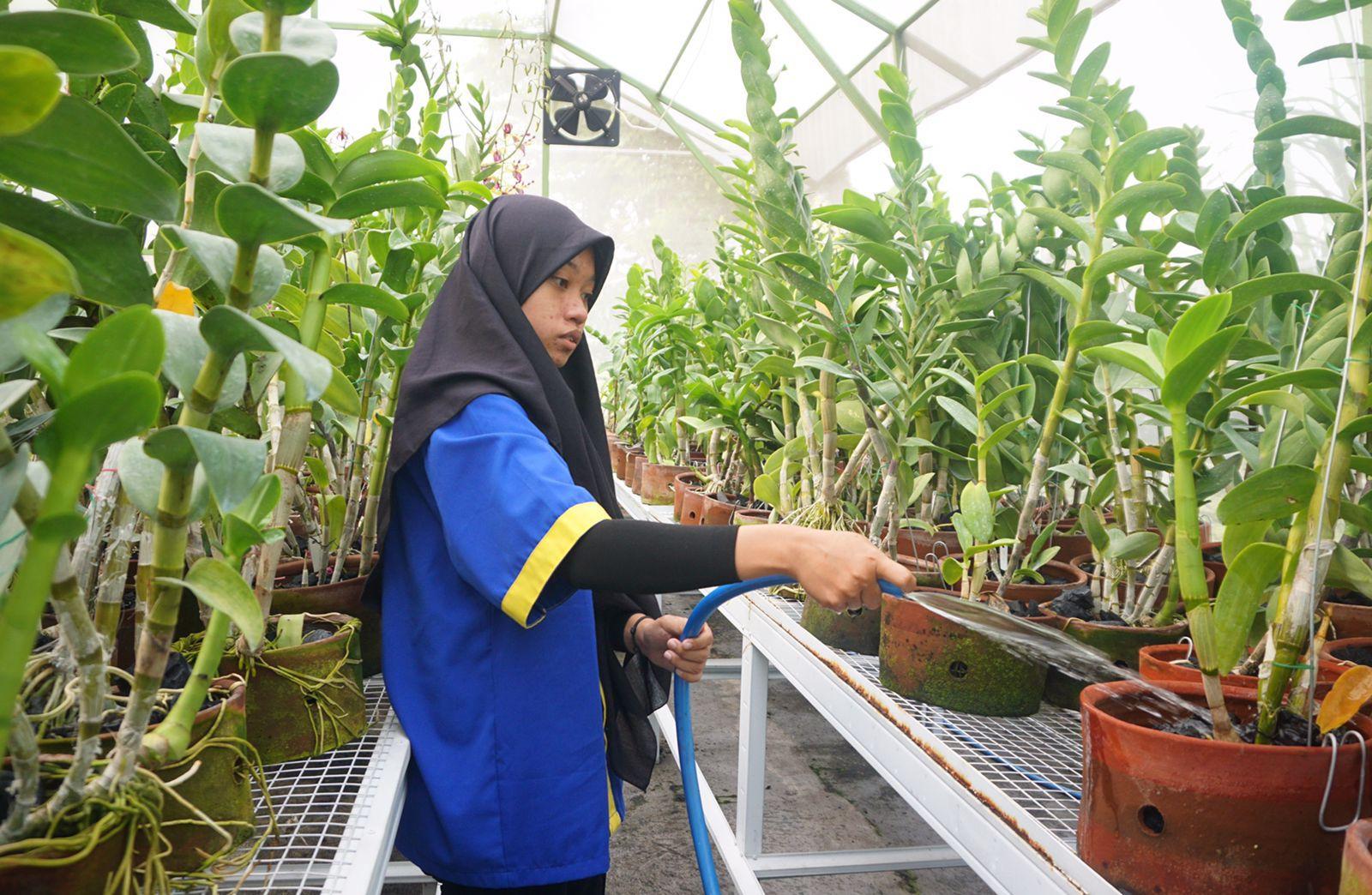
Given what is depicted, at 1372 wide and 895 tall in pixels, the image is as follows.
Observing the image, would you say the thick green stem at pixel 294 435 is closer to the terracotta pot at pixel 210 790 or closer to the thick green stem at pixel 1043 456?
the terracotta pot at pixel 210 790

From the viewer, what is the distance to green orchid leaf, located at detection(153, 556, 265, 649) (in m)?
0.41

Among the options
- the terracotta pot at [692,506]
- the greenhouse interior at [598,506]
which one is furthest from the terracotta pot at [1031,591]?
the terracotta pot at [692,506]

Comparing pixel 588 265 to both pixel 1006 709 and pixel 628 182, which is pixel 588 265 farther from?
pixel 628 182

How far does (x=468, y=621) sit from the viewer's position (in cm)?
99

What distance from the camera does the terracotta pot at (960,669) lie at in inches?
39.4

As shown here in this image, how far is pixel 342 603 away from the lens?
1.08 m

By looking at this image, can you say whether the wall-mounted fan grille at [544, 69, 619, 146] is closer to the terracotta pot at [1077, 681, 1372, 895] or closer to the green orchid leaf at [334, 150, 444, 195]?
the green orchid leaf at [334, 150, 444, 195]

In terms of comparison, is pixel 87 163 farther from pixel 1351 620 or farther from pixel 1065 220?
pixel 1351 620

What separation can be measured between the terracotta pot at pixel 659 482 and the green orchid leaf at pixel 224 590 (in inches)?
78.2

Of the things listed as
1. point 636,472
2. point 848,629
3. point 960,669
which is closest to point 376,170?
point 960,669

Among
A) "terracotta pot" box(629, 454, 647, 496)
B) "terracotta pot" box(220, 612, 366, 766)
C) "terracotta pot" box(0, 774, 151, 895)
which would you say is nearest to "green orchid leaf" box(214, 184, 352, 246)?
"terracotta pot" box(0, 774, 151, 895)

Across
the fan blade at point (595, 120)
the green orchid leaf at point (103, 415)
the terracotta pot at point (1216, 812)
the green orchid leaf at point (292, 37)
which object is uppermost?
the fan blade at point (595, 120)

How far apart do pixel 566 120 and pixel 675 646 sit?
4.29m

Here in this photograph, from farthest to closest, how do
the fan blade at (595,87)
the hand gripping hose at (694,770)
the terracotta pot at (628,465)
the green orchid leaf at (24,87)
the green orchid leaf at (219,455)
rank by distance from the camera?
the fan blade at (595,87), the terracotta pot at (628,465), the hand gripping hose at (694,770), the green orchid leaf at (219,455), the green orchid leaf at (24,87)
